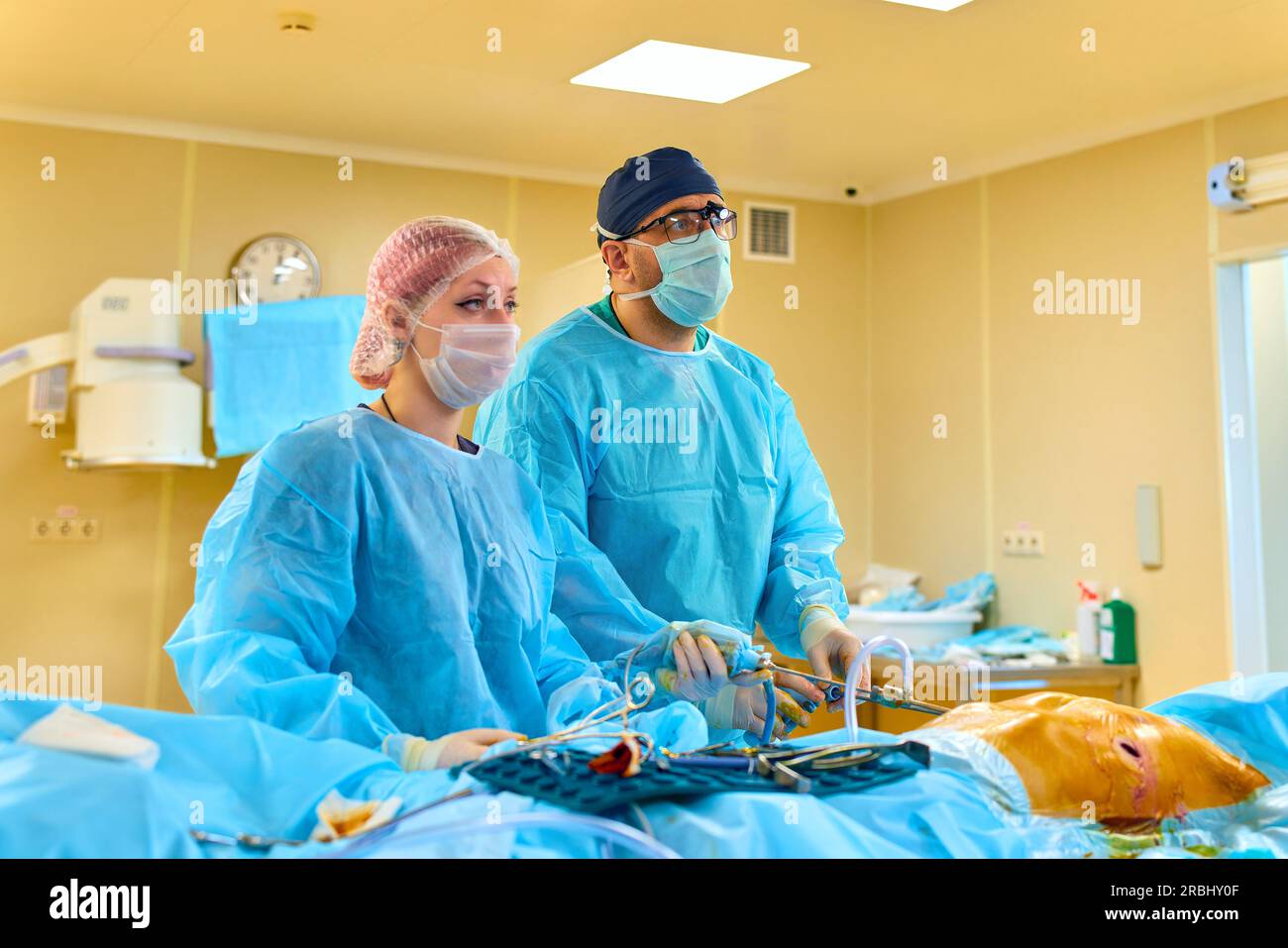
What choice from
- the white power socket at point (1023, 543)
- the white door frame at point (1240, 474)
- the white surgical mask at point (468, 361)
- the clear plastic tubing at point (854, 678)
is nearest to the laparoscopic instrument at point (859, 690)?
the clear plastic tubing at point (854, 678)

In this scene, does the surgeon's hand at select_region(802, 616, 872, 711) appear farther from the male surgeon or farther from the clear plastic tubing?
the clear plastic tubing

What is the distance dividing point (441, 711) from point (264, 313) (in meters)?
2.48

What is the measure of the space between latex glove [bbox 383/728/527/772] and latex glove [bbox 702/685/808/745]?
45 cm

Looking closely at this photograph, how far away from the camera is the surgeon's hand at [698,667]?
5.11 feet

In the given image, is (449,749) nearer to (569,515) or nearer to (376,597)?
(376,597)

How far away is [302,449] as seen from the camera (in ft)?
4.96

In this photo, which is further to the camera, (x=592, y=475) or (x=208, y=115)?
(x=208, y=115)

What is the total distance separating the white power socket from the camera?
406 cm

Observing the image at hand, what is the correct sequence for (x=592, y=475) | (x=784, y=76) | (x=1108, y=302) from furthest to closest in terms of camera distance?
(x=1108, y=302), (x=784, y=76), (x=592, y=475)

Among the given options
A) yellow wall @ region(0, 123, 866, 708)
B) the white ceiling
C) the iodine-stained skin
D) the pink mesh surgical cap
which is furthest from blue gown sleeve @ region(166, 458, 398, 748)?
yellow wall @ region(0, 123, 866, 708)

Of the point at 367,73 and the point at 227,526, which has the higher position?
the point at 367,73
